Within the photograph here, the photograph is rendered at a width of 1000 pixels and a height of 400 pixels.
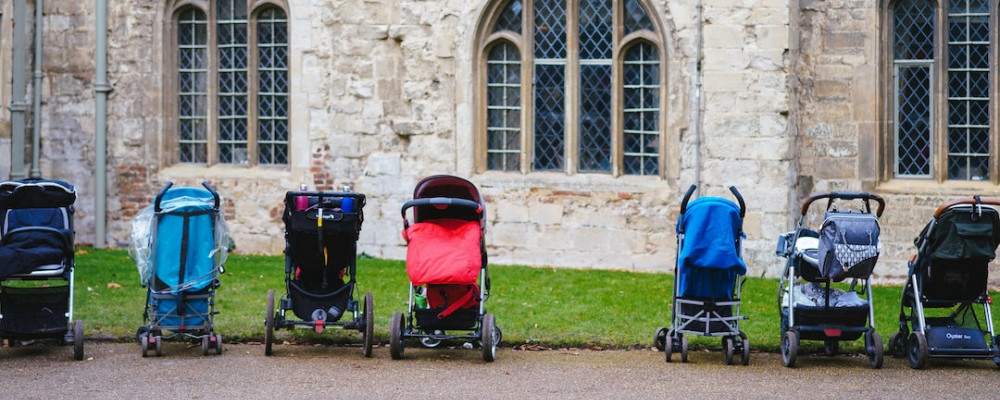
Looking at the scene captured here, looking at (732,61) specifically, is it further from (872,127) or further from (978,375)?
(978,375)

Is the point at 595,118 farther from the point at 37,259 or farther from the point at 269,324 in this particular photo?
the point at 37,259

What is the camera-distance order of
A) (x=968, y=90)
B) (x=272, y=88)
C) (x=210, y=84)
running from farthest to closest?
(x=210, y=84) < (x=272, y=88) < (x=968, y=90)

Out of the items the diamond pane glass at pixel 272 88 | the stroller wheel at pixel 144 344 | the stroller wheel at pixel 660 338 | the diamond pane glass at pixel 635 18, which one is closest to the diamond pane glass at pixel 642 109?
the diamond pane glass at pixel 635 18

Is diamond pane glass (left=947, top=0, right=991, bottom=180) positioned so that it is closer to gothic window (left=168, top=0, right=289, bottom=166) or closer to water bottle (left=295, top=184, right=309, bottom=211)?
gothic window (left=168, top=0, right=289, bottom=166)

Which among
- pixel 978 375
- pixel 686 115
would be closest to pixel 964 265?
pixel 978 375

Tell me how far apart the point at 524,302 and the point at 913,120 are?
541 centimetres

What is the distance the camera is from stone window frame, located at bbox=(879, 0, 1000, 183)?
1580 centimetres

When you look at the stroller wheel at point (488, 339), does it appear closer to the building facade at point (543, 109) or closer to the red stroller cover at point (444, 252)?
Answer: the red stroller cover at point (444, 252)

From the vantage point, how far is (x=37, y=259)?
413 inches

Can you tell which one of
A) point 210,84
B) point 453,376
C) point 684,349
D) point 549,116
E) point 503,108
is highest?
point 210,84

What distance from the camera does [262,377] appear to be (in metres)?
9.90

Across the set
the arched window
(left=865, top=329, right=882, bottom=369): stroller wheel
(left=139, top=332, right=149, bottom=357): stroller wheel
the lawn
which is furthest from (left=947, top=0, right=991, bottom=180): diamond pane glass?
(left=139, top=332, right=149, bottom=357): stroller wheel

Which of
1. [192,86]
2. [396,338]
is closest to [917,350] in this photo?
[396,338]

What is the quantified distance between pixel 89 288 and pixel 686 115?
6.75 metres
